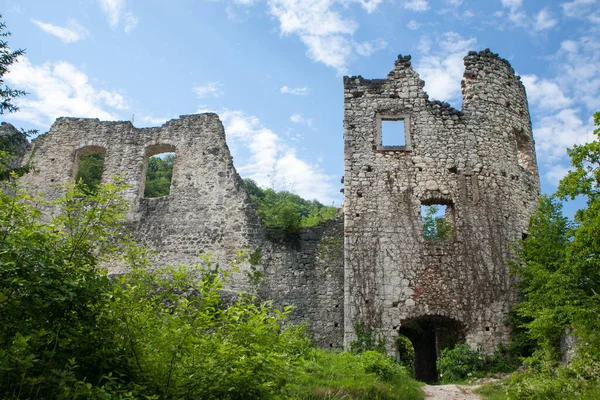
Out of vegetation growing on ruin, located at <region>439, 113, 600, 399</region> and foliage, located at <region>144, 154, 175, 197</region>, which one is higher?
foliage, located at <region>144, 154, 175, 197</region>

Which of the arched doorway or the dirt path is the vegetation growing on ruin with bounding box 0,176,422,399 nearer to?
the dirt path

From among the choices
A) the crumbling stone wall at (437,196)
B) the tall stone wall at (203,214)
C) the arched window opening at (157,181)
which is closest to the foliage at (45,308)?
the tall stone wall at (203,214)

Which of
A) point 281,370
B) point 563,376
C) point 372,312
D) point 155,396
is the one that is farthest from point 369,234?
point 155,396

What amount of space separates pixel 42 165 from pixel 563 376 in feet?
49.5

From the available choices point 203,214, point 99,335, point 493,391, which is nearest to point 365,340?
point 493,391

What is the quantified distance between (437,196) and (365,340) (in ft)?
12.7

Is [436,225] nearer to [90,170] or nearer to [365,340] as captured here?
[365,340]

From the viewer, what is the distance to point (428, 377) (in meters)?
16.4

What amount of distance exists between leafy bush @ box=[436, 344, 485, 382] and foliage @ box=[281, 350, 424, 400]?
1.85 metres

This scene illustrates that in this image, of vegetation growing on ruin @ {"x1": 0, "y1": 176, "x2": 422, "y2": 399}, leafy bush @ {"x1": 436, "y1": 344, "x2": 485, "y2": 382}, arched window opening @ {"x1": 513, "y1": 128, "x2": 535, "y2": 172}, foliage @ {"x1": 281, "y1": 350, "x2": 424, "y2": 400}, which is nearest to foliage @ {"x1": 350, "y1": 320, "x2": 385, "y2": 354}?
foliage @ {"x1": 281, "y1": 350, "x2": 424, "y2": 400}

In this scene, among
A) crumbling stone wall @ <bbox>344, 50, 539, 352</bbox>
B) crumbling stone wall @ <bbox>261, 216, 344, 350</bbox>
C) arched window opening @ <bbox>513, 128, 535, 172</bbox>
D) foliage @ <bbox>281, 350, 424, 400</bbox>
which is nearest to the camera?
foliage @ <bbox>281, 350, 424, 400</bbox>

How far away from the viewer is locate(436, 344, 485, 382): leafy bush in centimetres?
1067

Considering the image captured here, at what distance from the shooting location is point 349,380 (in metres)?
7.71

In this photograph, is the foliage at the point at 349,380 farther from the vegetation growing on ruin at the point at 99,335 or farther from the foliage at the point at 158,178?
the foliage at the point at 158,178
